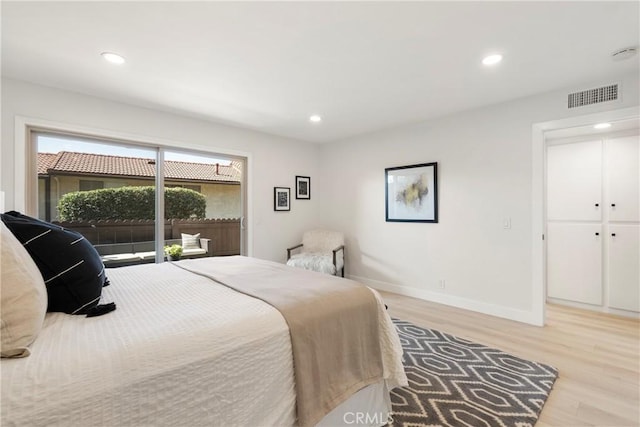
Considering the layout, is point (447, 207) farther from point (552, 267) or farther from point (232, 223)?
point (232, 223)

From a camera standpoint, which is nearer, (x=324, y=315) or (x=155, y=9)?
(x=324, y=315)

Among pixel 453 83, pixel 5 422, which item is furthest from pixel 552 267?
pixel 5 422

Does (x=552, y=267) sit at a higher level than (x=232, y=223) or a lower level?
lower

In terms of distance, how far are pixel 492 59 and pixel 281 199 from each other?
3.26m

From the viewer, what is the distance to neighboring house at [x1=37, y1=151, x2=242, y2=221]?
2918 millimetres

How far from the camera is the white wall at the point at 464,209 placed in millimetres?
3119

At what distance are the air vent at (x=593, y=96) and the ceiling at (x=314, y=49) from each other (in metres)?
0.14

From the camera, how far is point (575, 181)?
3.59 m

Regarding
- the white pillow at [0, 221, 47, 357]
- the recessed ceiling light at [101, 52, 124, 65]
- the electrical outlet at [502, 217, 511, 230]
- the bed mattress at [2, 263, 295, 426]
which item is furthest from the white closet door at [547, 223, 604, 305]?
the recessed ceiling light at [101, 52, 124, 65]

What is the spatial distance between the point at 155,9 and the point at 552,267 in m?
4.93

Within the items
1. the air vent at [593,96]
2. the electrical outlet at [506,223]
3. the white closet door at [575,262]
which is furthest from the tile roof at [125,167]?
the white closet door at [575,262]

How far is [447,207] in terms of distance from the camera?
12.3 feet

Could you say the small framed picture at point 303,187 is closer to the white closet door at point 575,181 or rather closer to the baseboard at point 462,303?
the baseboard at point 462,303

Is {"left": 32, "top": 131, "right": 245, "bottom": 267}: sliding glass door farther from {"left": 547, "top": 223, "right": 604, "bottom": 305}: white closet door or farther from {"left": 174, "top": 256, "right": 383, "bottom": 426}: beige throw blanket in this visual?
{"left": 547, "top": 223, "right": 604, "bottom": 305}: white closet door
